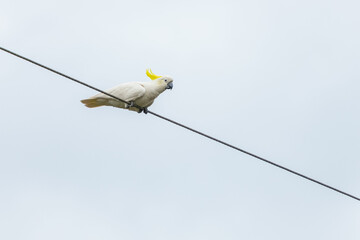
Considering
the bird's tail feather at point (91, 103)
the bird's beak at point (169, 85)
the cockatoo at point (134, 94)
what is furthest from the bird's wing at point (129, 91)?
the bird's beak at point (169, 85)

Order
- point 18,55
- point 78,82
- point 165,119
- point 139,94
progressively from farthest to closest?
1. point 139,94
2. point 165,119
3. point 78,82
4. point 18,55

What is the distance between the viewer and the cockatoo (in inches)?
446

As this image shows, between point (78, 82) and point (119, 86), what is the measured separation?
3389mm

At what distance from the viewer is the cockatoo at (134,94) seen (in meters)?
11.3

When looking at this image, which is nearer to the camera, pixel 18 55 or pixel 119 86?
pixel 18 55

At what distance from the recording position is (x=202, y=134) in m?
8.51

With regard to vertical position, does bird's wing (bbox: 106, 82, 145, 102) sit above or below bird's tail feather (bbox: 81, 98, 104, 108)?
above

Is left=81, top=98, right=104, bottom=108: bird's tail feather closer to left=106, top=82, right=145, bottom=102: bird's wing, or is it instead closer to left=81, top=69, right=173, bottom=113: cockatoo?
left=81, top=69, right=173, bottom=113: cockatoo

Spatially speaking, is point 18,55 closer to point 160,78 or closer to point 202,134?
point 202,134

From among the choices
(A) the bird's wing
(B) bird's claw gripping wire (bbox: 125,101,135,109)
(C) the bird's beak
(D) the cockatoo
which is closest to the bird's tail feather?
(D) the cockatoo

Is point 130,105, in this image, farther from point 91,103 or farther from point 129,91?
point 91,103

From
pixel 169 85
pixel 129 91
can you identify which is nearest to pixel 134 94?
pixel 129 91

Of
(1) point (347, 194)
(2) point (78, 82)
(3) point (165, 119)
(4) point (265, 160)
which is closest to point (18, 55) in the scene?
(2) point (78, 82)

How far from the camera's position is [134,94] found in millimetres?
11305
